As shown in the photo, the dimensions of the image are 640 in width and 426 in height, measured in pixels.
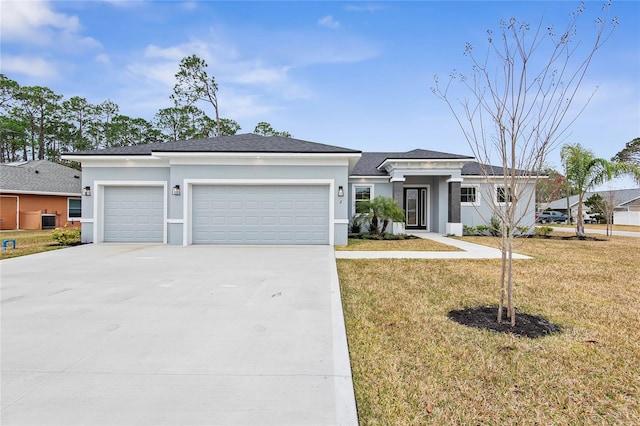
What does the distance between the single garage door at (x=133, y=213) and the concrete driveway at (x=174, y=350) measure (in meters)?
5.42

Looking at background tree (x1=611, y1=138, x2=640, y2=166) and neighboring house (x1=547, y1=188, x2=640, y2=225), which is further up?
background tree (x1=611, y1=138, x2=640, y2=166)

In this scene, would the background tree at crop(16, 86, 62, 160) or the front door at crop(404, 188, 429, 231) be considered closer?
the front door at crop(404, 188, 429, 231)

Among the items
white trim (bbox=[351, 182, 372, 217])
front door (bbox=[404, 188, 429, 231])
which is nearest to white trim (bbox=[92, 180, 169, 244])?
white trim (bbox=[351, 182, 372, 217])

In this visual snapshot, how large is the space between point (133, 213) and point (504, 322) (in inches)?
484

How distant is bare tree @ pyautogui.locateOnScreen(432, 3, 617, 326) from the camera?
12.5ft

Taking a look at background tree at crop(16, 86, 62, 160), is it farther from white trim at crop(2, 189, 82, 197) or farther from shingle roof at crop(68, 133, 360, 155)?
shingle roof at crop(68, 133, 360, 155)

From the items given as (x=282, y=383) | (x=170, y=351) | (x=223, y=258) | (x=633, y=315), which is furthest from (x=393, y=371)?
(x=223, y=258)

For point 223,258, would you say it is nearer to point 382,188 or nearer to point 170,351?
point 170,351

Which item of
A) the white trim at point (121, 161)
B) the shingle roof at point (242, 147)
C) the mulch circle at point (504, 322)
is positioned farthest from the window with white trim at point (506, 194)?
the white trim at point (121, 161)

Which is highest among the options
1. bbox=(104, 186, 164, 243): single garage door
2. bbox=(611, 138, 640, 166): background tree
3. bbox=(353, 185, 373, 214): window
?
bbox=(611, 138, 640, 166): background tree

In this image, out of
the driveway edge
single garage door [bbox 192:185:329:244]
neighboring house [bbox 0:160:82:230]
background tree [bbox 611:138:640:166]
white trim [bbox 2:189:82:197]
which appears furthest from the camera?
background tree [bbox 611:138:640:166]

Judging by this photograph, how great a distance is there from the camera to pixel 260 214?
36.8 ft

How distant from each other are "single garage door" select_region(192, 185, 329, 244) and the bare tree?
7.44 m

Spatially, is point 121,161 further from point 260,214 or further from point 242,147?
point 260,214
